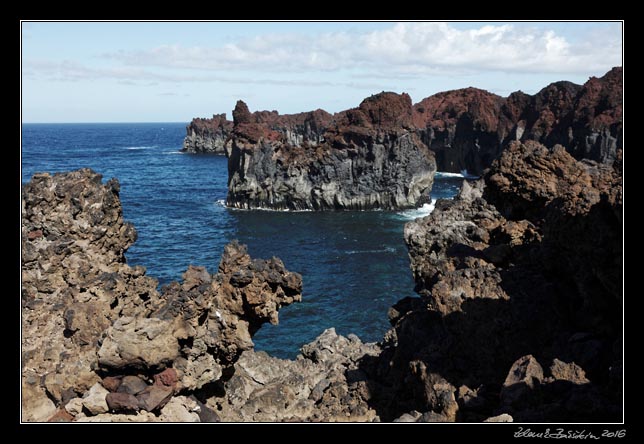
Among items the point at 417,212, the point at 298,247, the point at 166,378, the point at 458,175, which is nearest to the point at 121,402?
the point at 166,378

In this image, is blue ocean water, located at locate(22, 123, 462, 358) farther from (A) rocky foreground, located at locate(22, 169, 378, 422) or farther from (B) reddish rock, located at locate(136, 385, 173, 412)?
(B) reddish rock, located at locate(136, 385, 173, 412)

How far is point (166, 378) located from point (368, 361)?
1156cm

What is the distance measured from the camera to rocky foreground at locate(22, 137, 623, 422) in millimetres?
12961

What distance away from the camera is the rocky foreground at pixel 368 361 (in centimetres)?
1296

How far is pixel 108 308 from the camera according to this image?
1605 cm

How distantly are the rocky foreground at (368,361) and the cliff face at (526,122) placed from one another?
250ft

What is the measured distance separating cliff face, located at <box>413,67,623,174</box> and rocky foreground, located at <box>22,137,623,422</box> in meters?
76.2

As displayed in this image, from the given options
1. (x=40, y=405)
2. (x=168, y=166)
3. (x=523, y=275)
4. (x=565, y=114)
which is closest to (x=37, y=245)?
(x=40, y=405)

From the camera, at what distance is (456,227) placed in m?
24.4

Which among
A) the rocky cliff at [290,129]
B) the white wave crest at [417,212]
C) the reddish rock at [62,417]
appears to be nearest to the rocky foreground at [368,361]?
the reddish rock at [62,417]

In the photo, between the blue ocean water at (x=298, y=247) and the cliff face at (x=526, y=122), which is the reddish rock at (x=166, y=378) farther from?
the cliff face at (x=526, y=122)

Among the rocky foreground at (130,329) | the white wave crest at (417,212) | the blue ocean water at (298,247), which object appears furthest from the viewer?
the white wave crest at (417,212)

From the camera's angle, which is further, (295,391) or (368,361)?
(368,361)

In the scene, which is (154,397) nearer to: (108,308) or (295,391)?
(108,308)
